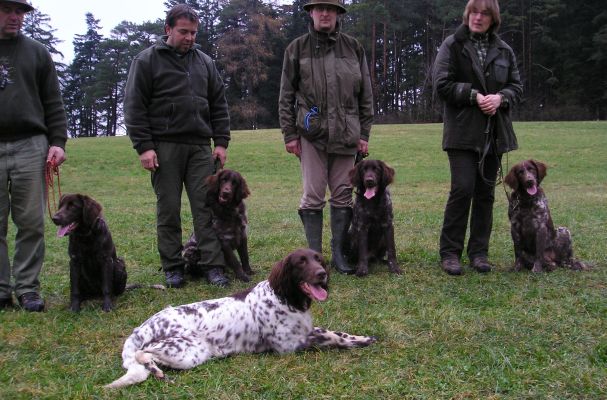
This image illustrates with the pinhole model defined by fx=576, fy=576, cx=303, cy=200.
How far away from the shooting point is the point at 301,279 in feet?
11.1

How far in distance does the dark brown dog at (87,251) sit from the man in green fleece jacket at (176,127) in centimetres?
69

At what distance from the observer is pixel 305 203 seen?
18.1 feet

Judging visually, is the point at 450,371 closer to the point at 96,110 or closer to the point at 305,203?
the point at 305,203

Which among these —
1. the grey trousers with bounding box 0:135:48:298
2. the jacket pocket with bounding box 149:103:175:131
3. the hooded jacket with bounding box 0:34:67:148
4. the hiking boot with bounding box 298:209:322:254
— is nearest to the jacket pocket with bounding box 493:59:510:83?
the hiking boot with bounding box 298:209:322:254

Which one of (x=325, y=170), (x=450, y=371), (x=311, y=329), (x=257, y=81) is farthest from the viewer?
(x=257, y=81)

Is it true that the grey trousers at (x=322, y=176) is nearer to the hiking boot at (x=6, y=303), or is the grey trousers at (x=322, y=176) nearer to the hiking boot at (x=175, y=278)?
the hiking boot at (x=175, y=278)

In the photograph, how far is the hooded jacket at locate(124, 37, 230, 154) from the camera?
4.99 m

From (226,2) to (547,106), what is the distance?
2936 cm

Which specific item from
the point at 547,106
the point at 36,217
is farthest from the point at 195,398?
the point at 547,106

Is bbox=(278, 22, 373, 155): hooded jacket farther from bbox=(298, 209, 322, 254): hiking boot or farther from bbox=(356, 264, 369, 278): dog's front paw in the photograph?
bbox=(356, 264, 369, 278): dog's front paw

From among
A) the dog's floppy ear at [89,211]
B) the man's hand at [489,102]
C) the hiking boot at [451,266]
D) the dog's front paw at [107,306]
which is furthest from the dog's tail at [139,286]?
the man's hand at [489,102]

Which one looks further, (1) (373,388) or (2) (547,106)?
(2) (547,106)

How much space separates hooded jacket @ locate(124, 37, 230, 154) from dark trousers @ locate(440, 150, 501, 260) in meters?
2.34

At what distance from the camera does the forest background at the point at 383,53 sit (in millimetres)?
44750
